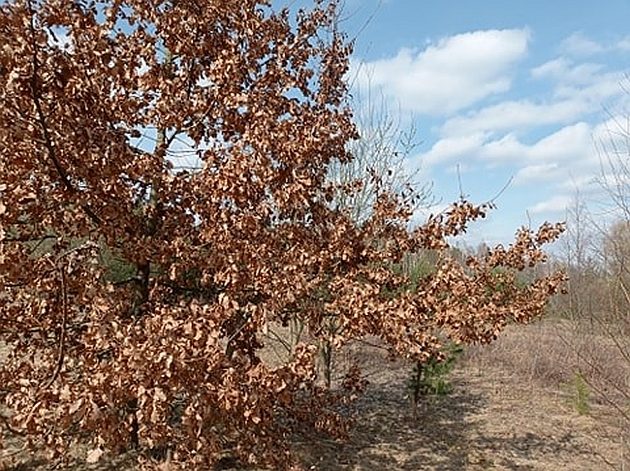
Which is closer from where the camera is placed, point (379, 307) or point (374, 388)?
point (379, 307)

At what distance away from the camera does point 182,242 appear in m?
4.44

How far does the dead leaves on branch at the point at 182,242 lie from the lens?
10.8ft

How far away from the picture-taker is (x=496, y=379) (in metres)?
11.7

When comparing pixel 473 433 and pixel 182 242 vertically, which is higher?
pixel 182 242

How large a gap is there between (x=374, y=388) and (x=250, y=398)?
282 inches

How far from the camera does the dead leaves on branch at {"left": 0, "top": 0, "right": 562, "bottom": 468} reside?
328 centimetres

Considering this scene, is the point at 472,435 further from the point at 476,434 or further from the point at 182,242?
the point at 182,242

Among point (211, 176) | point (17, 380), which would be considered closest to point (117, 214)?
point (211, 176)

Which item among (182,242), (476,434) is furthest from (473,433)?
(182,242)

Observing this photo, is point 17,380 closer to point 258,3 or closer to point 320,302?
point 320,302

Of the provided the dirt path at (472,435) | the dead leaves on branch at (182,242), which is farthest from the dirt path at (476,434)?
the dead leaves on branch at (182,242)

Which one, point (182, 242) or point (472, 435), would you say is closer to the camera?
point (182, 242)

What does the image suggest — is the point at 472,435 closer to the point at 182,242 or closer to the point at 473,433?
the point at 473,433

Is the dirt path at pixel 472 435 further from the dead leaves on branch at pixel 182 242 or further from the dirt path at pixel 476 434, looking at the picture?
the dead leaves on branch at pixel 182 242
